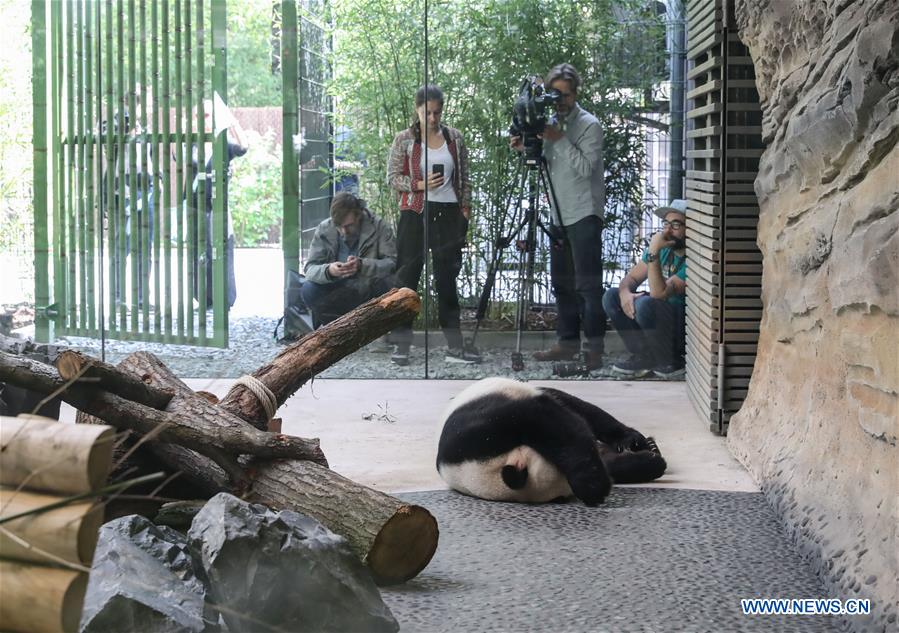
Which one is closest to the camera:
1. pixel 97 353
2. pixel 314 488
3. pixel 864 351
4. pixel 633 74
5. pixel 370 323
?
pixel 864 351

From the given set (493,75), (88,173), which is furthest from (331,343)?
(88,173)

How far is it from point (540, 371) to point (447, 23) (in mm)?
2100

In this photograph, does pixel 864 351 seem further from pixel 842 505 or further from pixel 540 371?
pixel 540 371

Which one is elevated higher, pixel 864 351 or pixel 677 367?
pixel 864 351

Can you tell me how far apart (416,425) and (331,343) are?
1.66 metres

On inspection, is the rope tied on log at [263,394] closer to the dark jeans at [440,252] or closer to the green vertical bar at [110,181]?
the dark jeans at [440,252]

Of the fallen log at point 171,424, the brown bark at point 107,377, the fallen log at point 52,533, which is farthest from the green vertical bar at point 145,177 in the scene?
the fallen log at point 52,533

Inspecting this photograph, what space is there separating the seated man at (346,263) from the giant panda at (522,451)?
2446 mm

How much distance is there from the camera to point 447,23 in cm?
637

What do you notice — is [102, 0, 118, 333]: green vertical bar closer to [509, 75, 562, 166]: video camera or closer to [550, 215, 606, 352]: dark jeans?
[509, 75, 562, 166]: video camera

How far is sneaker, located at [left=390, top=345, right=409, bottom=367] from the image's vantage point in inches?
258

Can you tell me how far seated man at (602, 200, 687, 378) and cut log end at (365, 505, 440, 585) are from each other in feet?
11.4

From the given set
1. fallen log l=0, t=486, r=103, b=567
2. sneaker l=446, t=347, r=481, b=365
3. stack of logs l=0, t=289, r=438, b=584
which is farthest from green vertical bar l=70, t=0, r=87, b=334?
fallen log l=0, t=486, r=103, b=567

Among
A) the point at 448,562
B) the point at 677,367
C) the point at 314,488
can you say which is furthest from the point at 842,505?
the point at 677,367
